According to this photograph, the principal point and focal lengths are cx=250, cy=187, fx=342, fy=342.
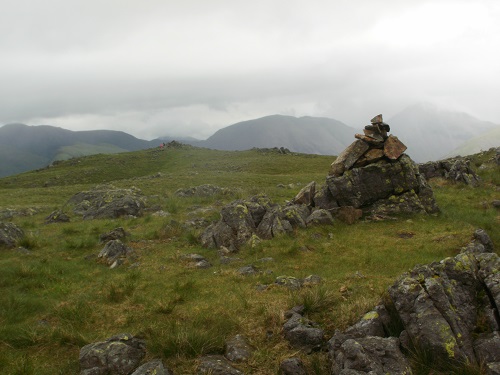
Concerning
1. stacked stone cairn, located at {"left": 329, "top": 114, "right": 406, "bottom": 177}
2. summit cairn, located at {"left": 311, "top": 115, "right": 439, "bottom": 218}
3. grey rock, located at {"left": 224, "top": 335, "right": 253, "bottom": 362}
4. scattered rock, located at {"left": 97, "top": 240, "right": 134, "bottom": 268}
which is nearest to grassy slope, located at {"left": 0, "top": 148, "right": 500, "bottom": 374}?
grey rock, located at {"left": 224, "top": 335, "right": 253, "bottom": 362}

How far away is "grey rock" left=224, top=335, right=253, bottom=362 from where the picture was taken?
891 centimetres

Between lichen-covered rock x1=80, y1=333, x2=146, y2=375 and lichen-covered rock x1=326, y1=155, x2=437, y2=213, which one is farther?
lichen-covered rock x1=326, y1=155, x2=437, y2=213

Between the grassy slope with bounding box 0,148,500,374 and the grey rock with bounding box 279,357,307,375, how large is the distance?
0.25 metres

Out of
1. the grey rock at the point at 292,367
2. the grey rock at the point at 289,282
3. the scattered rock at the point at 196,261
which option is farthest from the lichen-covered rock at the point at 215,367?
the scattered rock at the point at 196,261

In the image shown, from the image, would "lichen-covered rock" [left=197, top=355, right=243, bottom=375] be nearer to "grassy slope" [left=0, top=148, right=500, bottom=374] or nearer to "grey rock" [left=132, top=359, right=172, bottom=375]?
"grassy slope" [left=0, top=148, right=500, bottom=374]

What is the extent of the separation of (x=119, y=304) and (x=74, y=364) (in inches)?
158

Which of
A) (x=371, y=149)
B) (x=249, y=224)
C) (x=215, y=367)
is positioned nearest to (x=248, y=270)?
(x=249, y=224)

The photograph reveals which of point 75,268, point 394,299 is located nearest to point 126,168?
point 75,268

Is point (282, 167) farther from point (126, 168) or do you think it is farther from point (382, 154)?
point (382, 154)

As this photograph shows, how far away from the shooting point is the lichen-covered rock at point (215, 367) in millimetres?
8141

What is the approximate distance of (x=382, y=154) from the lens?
2653 centimetres

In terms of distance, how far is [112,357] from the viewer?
8.80 metres

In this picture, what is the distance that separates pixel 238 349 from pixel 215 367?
1.02 meters

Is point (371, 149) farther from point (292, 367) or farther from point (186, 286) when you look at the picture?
point (292, 367)
